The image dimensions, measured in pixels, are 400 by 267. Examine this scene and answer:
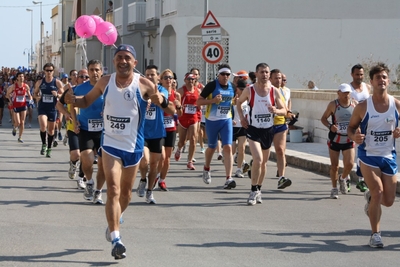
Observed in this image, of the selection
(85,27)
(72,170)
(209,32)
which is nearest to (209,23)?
(209,32)

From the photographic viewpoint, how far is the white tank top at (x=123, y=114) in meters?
7.86

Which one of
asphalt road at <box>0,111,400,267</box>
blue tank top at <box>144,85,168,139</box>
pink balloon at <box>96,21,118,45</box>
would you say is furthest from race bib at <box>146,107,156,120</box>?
pink balloon at <box>96,21,118,45</box>

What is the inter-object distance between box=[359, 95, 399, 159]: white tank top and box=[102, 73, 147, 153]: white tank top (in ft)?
8.20

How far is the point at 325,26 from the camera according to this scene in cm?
3472

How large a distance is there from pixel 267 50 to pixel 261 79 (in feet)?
73.7

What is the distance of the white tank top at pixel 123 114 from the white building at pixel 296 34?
25436 millimetres

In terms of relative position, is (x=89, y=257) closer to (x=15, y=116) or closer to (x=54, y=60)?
(x=15, y=116)

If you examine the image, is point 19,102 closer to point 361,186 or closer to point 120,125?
point 361,186

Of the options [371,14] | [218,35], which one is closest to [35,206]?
[218,35]

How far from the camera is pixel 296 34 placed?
1359 inches

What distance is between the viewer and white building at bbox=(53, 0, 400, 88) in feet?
111

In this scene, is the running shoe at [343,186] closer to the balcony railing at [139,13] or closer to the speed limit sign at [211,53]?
the speed limit sign at [211,53]

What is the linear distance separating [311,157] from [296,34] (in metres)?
17.5

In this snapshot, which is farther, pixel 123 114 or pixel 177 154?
pixel 177 154
